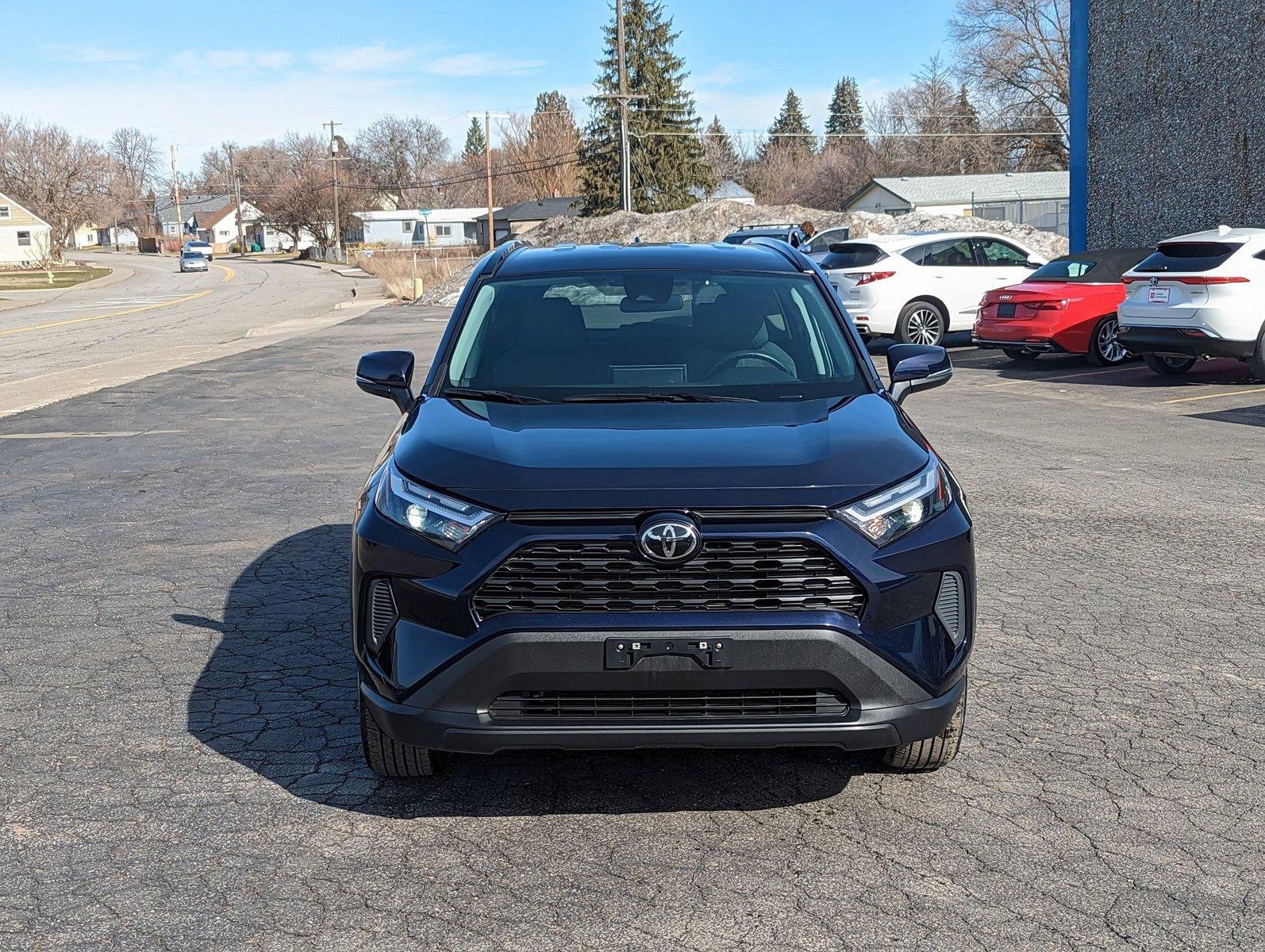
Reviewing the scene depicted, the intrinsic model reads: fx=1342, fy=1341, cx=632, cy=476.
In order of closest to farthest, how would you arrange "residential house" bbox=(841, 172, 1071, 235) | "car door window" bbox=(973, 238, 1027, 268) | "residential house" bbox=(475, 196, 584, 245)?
"car door window" bbox=(973, 238, 1027, 268), "residential house" bbox=(841, 172, 1071, 235), "residential house" bbox=(475, 196, 584, 245)

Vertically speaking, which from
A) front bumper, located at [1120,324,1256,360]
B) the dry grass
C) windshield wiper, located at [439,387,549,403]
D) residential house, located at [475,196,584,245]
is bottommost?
front bumper, located at [1120,324,1256,360]

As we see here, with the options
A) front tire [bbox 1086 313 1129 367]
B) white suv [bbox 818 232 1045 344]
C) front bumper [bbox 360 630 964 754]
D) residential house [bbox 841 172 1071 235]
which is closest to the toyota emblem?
front bumper [bbox 360 630 964 754]

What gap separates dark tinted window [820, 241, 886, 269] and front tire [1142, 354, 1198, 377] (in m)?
→ 4.74

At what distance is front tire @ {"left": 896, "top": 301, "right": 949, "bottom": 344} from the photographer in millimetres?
19672

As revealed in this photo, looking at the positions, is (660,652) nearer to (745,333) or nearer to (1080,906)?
(1080,906)

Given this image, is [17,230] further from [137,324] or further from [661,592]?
[661,592]

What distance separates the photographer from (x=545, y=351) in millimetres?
5027

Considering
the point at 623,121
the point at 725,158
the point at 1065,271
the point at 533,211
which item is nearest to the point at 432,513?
the point at 1065,271

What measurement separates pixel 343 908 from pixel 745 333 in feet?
8.77

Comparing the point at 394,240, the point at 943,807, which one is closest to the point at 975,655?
the point at 943,807

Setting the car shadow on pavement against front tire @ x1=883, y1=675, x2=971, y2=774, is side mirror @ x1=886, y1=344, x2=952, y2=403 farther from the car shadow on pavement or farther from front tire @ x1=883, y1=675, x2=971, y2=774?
the car shadow on pavement

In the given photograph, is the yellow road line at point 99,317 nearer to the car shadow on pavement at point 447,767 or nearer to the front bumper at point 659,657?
the car shadow on pavement at point 447,767

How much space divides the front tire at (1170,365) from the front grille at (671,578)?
13491 millimetres

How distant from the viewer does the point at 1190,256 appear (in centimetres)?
1488
